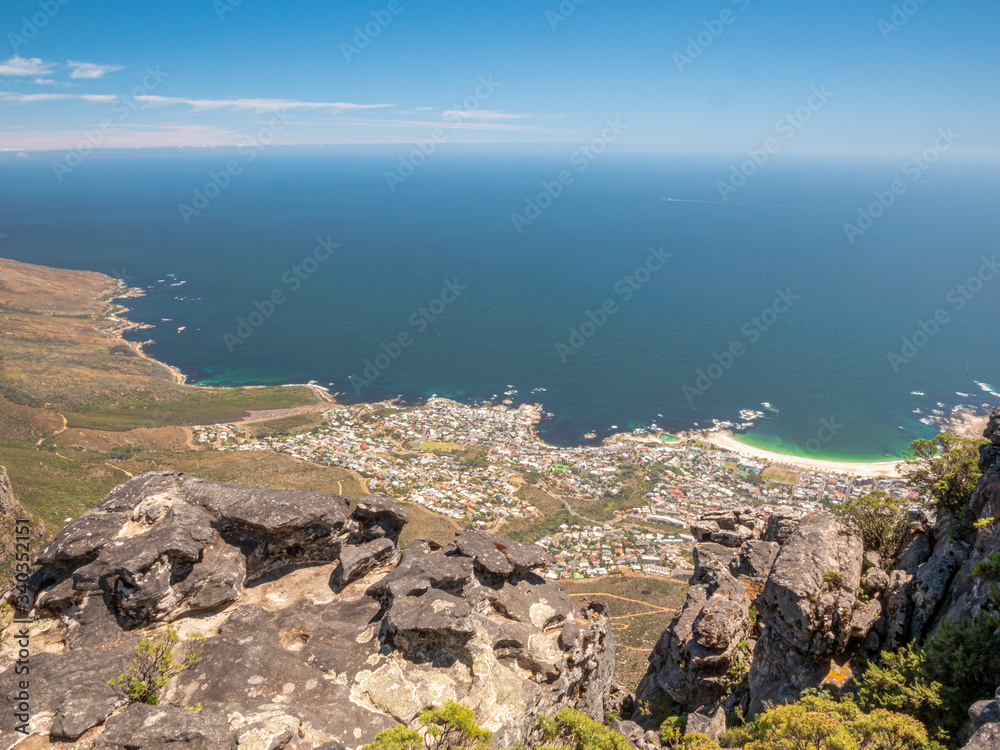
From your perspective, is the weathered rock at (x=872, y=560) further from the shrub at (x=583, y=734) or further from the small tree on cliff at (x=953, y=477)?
the shrub at (x=583, y=734)

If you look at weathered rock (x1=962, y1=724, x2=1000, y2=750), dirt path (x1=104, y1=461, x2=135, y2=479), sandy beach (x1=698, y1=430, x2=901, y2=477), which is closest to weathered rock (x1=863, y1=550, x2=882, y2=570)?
weathered rock (x1=962, y1=724, x2=1000, y2=750)

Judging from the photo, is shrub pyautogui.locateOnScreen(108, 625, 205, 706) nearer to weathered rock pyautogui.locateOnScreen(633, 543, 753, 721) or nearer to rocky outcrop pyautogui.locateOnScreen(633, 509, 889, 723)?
weathered rock pyautogui.locateOnScreen(633, 543, 753, 721)

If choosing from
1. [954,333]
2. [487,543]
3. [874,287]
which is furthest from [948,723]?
[874,287]

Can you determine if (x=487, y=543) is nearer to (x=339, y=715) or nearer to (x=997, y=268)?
(x=339, y=715)

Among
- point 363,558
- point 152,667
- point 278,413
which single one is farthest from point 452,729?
point 278,413

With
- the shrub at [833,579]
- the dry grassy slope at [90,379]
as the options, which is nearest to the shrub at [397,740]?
the shrub at [833,579]

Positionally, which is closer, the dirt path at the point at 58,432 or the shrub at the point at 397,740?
the shrub at the point at 397,740

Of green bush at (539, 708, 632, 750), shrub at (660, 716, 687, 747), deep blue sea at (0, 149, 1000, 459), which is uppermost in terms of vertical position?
deep blue sea at (0, 149, 1000, 459)
